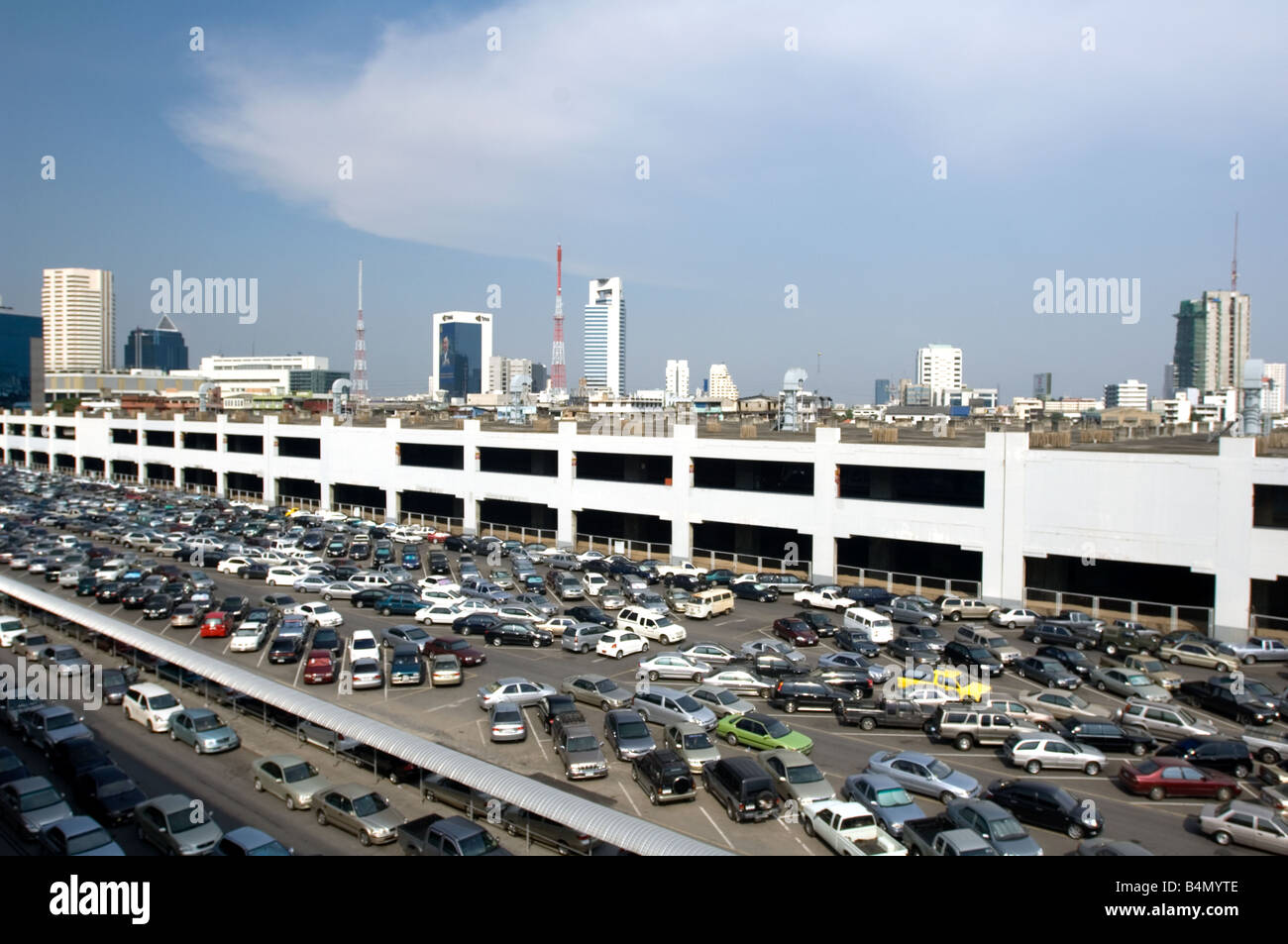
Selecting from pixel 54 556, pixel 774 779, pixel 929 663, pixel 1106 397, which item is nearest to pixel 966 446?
pixel 929 663

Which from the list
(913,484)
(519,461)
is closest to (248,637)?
(519,461)

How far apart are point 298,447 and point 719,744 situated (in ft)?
181

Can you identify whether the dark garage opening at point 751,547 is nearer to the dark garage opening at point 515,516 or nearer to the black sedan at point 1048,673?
the dark garage opening at point 515,516

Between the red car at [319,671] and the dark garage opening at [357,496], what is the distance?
38.5 metres

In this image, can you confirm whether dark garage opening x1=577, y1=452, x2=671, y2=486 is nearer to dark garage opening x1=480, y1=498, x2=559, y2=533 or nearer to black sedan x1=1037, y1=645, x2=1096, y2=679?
dark garage opening x1=480, y1=498, x2=559, y2=533

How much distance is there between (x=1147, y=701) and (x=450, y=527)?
137 feet

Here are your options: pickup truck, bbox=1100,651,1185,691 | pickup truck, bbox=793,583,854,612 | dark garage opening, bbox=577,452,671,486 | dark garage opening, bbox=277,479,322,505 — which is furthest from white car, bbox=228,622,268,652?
dark garage opening, bbox=277,479,322,505

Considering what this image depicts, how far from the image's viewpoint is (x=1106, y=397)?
19775cm

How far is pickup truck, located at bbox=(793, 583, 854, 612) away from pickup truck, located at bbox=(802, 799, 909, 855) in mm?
18766

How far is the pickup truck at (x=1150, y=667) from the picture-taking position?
24.1 meters

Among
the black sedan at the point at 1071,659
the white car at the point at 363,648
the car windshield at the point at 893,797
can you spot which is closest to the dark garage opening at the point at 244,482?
the white car at the point at 363,648

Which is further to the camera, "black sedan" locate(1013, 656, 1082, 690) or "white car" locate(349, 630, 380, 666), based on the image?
"white car" locate(349, 630, 380, 666)

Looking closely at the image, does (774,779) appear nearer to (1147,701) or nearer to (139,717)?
(1147,701)

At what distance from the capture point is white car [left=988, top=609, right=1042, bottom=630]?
31297 millimetres
